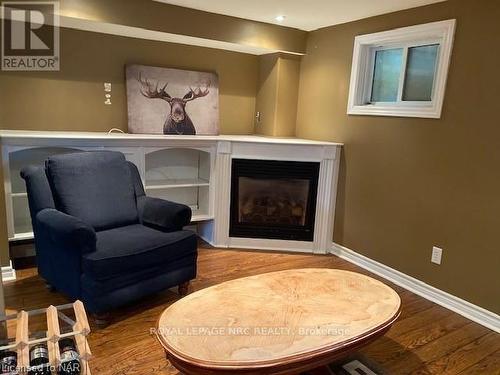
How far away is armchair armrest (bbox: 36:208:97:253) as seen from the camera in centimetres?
212

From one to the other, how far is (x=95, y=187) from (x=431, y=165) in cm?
247

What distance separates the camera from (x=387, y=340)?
89.3 inches

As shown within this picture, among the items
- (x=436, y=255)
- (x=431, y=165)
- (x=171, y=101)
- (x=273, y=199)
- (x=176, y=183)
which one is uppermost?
(x=171, y=101)

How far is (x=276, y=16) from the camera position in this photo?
10.8 ft

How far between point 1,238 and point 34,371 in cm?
160

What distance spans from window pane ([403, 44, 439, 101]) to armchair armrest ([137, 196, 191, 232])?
6.67ft

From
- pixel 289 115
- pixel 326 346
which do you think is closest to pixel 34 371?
pixel 326 346

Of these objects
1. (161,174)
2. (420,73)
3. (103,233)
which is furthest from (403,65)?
(103,233)

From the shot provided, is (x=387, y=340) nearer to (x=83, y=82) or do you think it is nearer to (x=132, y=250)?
(x=132, y=250)

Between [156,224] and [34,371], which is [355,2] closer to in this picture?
[156,224]

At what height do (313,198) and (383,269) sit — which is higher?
(313,198)

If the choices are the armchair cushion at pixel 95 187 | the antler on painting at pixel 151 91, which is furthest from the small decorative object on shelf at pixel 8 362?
the antler on painting at pixel 151 91
